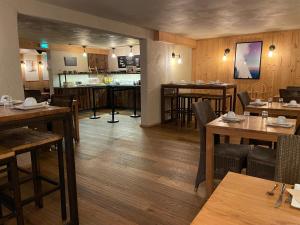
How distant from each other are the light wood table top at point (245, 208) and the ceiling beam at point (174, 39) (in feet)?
15.8

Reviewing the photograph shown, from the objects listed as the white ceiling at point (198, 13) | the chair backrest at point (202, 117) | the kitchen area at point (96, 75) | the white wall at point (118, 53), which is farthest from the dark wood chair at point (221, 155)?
the white wall at point (118, 53)

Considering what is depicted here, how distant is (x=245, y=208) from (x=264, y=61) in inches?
237

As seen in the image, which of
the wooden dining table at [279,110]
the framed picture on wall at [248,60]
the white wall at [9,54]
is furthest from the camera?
the framed picture on wall at [248,60]

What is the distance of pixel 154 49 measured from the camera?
546 cm

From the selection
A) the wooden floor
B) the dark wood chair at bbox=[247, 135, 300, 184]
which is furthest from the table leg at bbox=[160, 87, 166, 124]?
the dark wood chair at bbox=[247, 135, 300, 184]

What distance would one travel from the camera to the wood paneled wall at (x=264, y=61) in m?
→ 5.67

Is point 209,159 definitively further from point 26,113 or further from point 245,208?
point 26,113

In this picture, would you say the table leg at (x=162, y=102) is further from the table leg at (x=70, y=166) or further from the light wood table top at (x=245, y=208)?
the light wood table top at (x=245, y=208)

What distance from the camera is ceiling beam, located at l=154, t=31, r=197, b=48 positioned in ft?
17.6

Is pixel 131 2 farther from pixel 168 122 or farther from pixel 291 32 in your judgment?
pixel 291 32

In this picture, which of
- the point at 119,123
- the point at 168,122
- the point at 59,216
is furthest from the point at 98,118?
the point at 59,216

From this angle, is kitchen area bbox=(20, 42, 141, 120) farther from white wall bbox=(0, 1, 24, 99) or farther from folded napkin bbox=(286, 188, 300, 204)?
folded napkin bbox=(286, 188, 300, 204)

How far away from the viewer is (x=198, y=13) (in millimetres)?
3832

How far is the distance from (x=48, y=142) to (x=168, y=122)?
4.39 m
